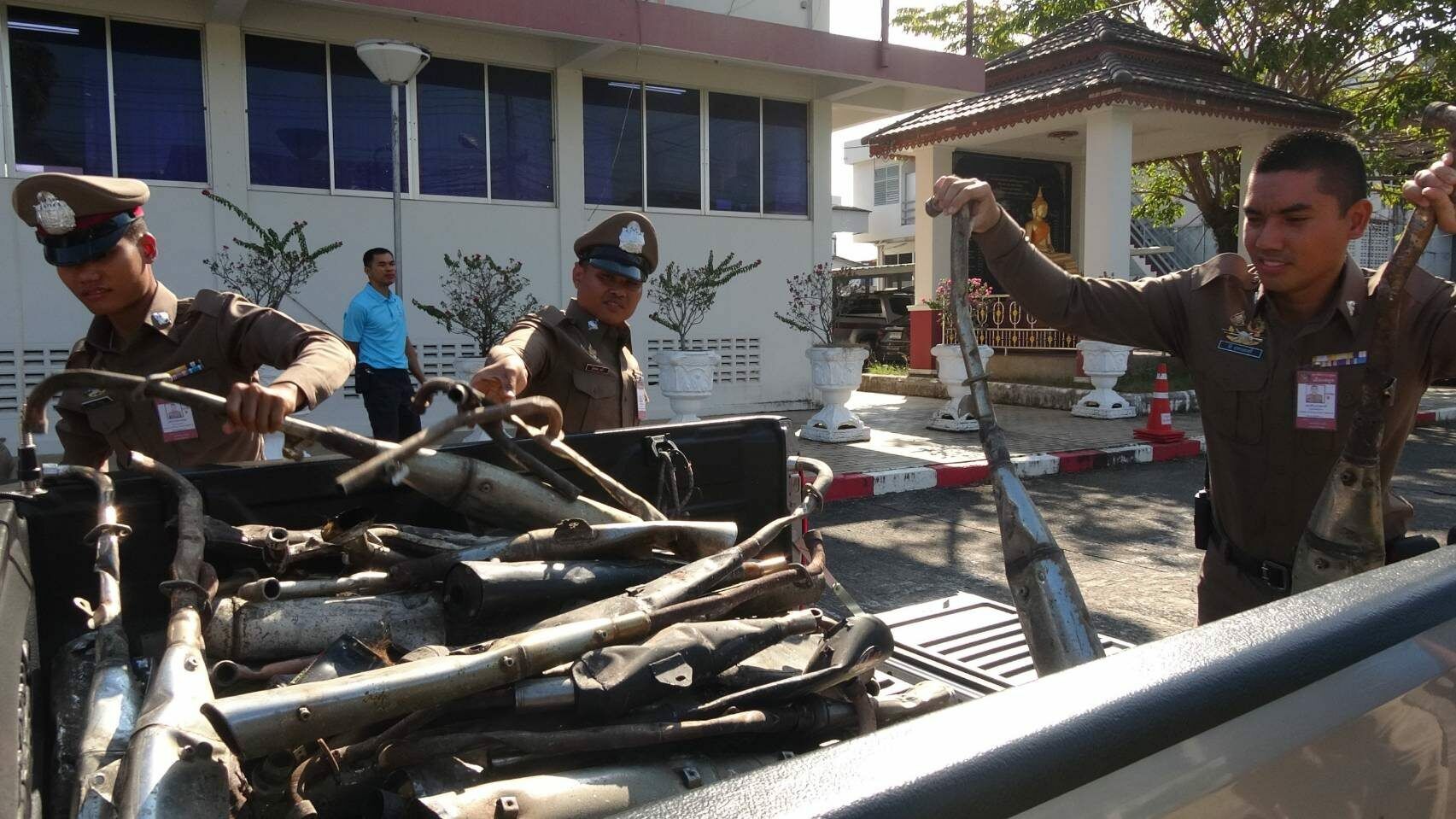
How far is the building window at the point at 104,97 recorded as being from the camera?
27.5 ft

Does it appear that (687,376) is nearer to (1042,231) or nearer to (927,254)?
(927,254)

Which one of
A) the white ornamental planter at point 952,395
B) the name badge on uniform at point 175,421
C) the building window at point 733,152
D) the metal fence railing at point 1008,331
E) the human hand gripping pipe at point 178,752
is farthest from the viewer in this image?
the metal fence railing at point 1008,331

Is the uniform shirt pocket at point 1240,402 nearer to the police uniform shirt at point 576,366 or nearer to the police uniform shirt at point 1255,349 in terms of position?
the police uniform shirt at point 1255,349

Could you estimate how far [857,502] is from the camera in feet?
23.5

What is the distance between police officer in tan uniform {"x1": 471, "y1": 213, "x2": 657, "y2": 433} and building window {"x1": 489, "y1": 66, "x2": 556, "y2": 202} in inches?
302

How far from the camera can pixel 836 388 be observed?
954cm

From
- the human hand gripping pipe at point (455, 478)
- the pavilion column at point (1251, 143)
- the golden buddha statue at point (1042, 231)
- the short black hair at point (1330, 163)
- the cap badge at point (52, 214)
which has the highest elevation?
the pavilion column at point (1251, 143)

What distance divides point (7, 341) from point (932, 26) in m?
22.4

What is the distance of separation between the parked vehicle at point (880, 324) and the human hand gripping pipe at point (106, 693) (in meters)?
16.8

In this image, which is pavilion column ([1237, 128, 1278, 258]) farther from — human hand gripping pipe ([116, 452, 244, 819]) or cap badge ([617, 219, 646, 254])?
human hand gripping pipe ([116, 452, 244, 819])

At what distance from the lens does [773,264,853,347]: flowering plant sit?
1120 cm

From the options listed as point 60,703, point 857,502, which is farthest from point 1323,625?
point 857,502

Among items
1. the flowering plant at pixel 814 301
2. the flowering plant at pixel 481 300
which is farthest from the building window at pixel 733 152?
the flowering plant at pixel 481 300

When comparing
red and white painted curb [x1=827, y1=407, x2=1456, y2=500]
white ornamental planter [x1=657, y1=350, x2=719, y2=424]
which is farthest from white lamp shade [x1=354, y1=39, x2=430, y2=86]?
red and white painted curb [x1=827, y1=407, x2=1456, y2=500]
